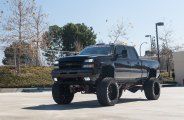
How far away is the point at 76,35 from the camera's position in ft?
240

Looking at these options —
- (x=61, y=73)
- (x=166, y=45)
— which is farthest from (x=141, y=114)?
(x=166, y=45)

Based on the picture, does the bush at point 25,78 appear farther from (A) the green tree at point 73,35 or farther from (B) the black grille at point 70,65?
(A) the green tree at point 73,35

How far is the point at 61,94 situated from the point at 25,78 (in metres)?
18.9

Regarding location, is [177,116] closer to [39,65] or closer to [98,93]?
[98,93]

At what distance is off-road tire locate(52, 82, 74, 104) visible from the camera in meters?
14.8

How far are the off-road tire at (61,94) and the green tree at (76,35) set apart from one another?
57.2 m

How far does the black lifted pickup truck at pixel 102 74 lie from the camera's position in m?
13.6

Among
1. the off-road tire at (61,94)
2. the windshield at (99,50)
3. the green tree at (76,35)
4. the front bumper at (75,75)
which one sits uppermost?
the green tree at (76,35)

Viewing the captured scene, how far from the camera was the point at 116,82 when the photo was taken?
47.0 ft

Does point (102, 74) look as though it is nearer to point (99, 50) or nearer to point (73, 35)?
point (99, 50)

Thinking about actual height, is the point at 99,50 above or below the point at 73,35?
below

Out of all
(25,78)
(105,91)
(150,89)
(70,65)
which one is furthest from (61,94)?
(25,78)

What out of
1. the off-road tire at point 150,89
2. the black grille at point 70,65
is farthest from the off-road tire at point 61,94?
Result: the off-road tire at point 150,89

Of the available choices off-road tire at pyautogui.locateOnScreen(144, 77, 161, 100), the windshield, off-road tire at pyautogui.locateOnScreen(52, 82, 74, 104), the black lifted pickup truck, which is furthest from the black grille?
off-road tire at pyautogui.locateOnScreen(144, 77, 161, 100)
